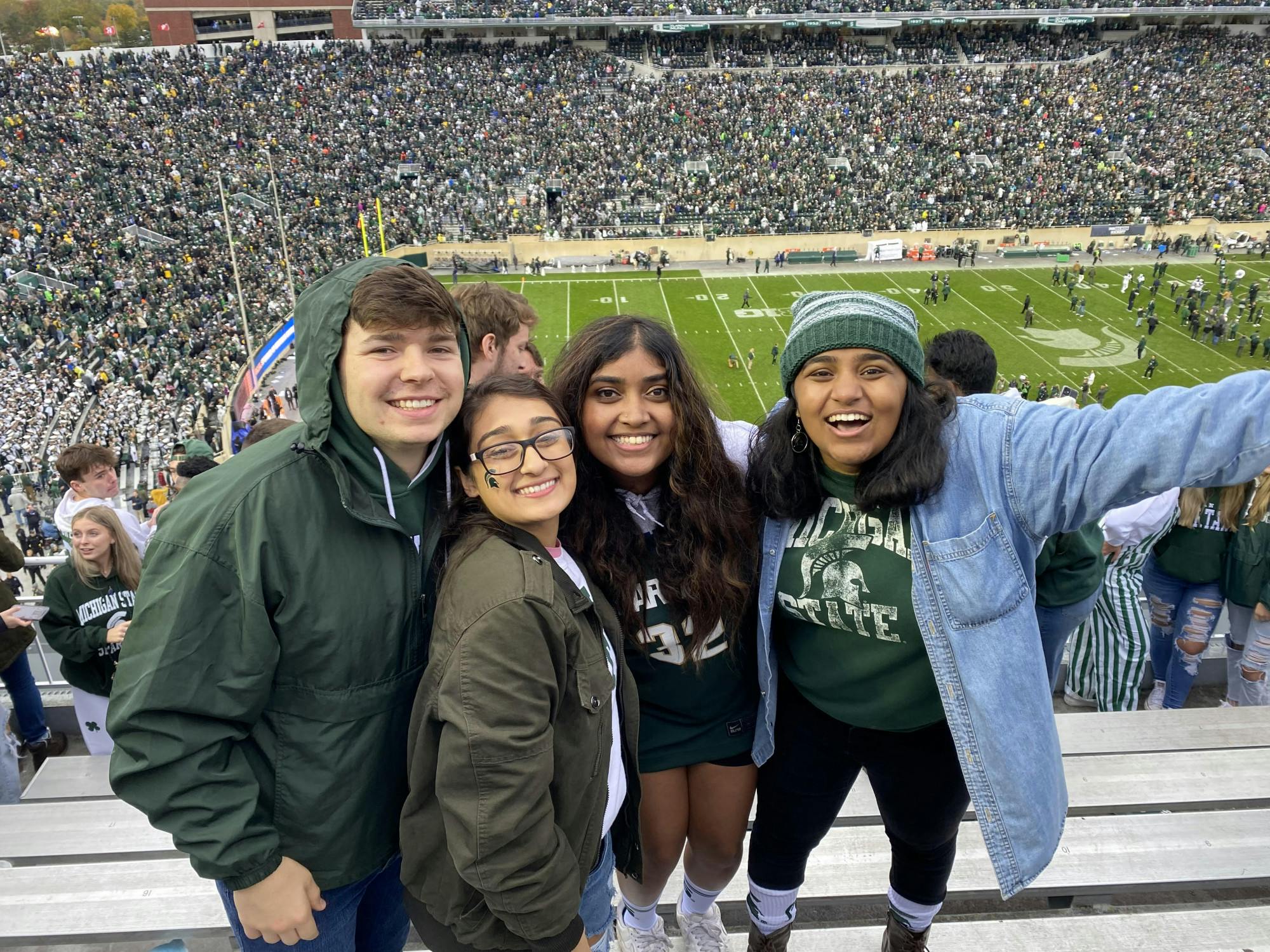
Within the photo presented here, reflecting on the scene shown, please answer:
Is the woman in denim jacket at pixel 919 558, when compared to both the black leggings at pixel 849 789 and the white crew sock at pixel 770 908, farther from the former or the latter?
the white crew sock at pixel 770 908

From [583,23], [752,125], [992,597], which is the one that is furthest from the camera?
[583,23]

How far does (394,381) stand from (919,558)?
1.31 metres

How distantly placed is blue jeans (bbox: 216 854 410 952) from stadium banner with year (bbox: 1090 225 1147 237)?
3686 cm

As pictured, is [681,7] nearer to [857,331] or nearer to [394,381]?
[857,331]

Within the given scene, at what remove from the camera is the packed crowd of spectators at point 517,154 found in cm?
2642

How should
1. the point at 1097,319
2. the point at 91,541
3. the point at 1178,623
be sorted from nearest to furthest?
the point at 91,541 → the point at 1178,623 → the point at 1097,319

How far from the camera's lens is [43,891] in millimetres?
2768

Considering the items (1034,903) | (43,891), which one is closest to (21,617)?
(43,891)

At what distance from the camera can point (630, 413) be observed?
7.39 ft

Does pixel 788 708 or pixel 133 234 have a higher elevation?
pixel 133 234

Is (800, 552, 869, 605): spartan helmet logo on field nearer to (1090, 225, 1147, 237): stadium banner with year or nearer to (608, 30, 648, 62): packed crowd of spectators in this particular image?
(1090, 225, 1147, 237): stadium banner with year

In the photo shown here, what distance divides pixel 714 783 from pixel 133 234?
32121 millimetres

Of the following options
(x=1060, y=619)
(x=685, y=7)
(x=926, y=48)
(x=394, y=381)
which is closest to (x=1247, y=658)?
(x=1060, y=619)

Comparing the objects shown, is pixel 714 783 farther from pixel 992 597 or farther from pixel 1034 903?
pixel 1034 903
